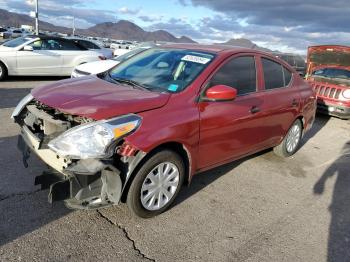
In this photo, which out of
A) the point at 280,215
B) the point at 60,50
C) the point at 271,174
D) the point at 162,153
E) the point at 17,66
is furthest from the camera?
the point at 60,50

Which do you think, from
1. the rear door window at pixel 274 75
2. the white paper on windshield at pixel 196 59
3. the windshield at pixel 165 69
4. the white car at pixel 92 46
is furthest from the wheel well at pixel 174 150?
the white car at pixel 92 46

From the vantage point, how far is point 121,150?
3326mm

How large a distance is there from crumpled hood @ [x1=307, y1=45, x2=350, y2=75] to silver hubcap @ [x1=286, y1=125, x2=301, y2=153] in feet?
21.5

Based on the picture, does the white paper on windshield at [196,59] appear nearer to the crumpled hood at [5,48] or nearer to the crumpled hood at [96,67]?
the crumpled hood at [96,67]

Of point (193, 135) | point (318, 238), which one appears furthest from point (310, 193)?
point (193, 135)

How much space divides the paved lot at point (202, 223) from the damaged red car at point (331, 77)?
17.3 ft

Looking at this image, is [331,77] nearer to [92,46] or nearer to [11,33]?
[92,46]

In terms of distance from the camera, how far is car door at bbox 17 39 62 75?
1115 cm

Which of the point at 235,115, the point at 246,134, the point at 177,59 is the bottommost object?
the point at 246,134

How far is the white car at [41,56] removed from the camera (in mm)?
10930

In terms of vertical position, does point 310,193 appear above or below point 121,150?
below

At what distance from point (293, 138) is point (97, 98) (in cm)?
397

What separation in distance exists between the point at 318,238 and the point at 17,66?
1010cm

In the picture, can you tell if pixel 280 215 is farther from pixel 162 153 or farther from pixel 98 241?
pixel 98 241
